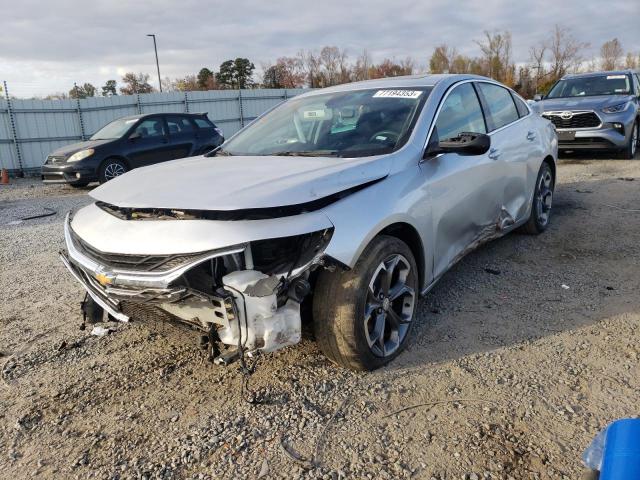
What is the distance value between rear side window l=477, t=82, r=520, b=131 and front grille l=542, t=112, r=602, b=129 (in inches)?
209

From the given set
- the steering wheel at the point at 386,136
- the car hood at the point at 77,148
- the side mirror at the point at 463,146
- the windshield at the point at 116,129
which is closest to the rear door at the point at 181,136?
the windshield at the point at 116,129

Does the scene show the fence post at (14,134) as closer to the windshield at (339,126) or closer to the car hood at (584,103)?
the windshield at (339,126)

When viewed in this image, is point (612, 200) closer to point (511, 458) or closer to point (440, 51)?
point (511, 458)

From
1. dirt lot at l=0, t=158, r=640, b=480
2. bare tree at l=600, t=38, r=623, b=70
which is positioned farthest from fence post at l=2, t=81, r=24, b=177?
bare tree at l=600, t=38, r=623, b=70

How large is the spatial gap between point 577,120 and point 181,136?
27.4ft

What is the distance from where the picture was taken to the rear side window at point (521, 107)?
5078 millimetres

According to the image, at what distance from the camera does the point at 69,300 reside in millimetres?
4164

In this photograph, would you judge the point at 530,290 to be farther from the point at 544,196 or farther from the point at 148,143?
the point at 148,143

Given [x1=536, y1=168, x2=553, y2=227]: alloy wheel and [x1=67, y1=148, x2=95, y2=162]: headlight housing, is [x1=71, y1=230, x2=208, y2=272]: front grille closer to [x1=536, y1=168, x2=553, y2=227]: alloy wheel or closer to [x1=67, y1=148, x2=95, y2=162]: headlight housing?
[x1=536, y1=168, x2=553, y2=227]: alloy wheel

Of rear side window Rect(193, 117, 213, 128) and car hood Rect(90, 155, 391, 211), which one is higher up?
rear side window Rect(193, 117, 213, 128)

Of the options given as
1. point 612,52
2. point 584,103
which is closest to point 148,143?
point 584,103

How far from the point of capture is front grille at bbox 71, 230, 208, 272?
89.8 inches

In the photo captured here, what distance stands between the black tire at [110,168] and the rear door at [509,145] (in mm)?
8094

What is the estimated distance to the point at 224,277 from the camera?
7.55 feet
